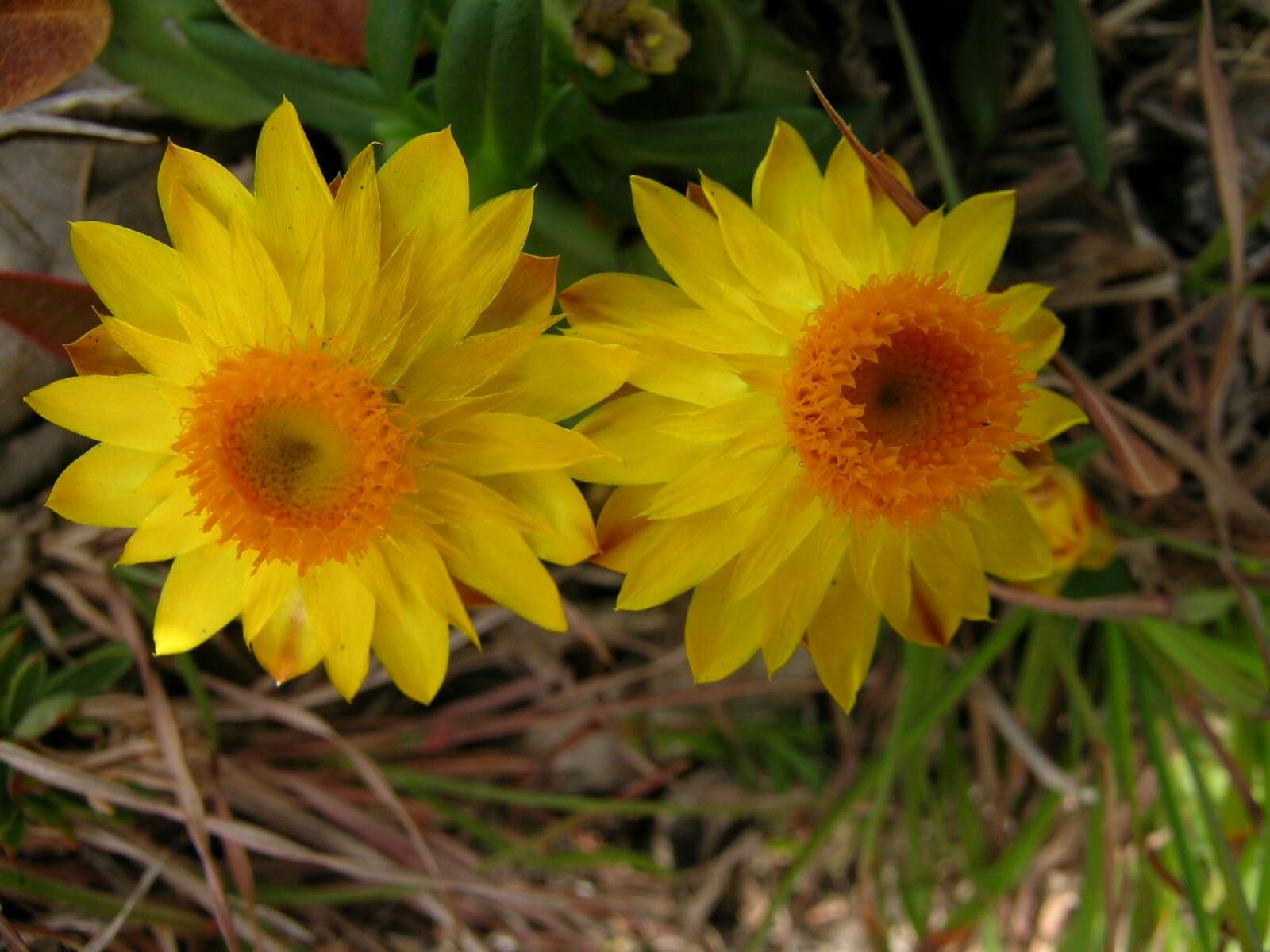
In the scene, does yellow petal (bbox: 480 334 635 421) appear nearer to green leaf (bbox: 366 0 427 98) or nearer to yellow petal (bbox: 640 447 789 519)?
yellow petal (bbox: 640 447 789 519)

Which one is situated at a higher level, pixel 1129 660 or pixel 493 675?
pixel 1129 660

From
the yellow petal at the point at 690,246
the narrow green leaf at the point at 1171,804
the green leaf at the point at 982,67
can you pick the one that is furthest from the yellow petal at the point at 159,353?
the narrow green leaf at the point at 1171,804

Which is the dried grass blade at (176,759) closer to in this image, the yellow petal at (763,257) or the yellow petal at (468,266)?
the yellow petal at (468,266)

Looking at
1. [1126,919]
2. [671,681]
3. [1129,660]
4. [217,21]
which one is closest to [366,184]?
[217,21]

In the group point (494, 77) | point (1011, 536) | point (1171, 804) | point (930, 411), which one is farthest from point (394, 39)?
point (1171, 804)

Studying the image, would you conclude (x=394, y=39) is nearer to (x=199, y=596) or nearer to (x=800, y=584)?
(x=199, y=596)

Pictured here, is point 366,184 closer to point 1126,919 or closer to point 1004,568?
point 1004,568
